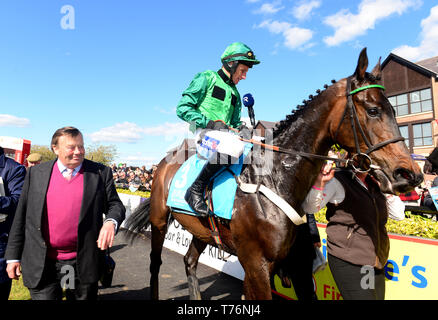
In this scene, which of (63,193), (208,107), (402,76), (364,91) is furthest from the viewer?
(402,76)

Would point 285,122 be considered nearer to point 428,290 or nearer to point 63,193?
point 63,193

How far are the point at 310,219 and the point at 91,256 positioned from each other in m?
2.30

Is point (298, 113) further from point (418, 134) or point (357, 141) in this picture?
point (418, 134)

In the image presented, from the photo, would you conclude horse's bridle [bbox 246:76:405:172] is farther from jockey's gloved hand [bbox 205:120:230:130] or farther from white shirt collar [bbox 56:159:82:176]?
white shirt collar [bbox 56:159:82:176]

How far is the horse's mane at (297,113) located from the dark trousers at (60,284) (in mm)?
2340

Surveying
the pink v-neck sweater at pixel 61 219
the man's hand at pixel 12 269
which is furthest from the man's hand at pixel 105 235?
the man's hand at pixel 12 269

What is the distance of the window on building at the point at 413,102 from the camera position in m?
24.8

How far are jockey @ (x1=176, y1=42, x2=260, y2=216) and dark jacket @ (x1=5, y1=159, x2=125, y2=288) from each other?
0.91 metres

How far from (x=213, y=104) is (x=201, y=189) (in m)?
1.06

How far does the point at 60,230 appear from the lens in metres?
2.56

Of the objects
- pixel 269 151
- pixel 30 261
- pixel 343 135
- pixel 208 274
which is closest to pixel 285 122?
pixel 269 151

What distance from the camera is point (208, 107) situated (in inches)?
135

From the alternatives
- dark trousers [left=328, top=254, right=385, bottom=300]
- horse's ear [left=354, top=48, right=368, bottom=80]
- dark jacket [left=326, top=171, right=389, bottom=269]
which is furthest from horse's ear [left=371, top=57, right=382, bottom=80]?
dark trousers [left=328, top=254, right=385, bottom=300]

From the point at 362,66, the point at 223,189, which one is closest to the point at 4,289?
the point at 223,189
